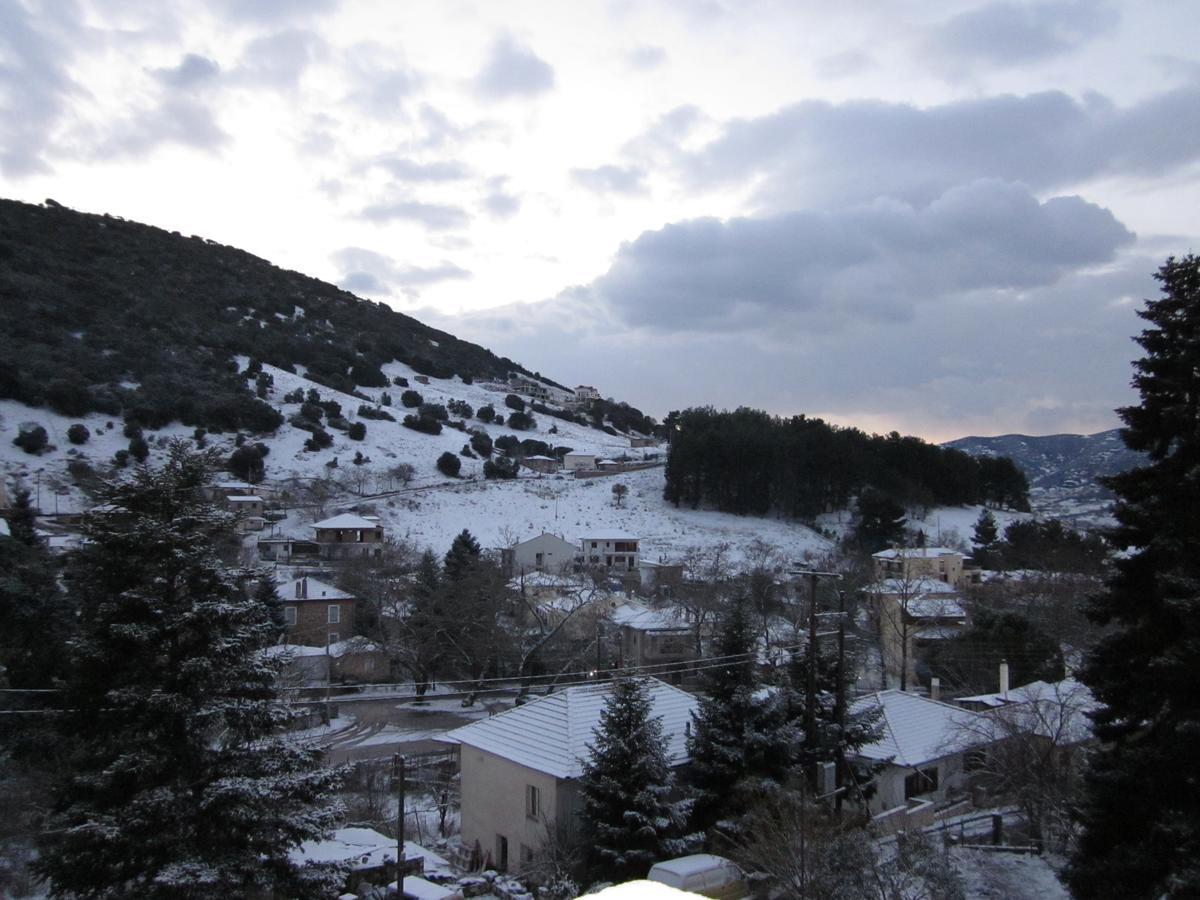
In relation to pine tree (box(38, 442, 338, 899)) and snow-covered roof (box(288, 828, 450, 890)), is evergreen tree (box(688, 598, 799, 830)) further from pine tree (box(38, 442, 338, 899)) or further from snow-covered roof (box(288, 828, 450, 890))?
pine tree (box(38, 442, 338, 899))

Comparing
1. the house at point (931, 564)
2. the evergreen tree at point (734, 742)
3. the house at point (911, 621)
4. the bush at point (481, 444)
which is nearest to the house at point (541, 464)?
the bush at point (481, 444)

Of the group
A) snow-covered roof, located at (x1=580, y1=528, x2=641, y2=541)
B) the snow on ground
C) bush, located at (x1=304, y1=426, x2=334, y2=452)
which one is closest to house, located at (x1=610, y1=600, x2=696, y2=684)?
snow-covered roof, located at (x1=580, y1=528, x2=641, y2=541)

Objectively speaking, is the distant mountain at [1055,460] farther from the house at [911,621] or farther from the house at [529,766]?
the house at [529,766]

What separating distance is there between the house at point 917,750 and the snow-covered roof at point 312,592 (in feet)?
84.4

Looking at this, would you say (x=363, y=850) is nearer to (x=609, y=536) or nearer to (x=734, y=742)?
(x=734, y=742)

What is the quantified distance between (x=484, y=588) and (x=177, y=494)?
2608cm

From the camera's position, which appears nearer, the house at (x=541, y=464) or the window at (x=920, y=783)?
the window at (x=920, y=783)

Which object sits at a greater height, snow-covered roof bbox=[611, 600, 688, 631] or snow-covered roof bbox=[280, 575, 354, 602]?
snow-covered roof bbox=[280, 575, 354, 602]

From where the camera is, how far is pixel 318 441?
7475 centimetres

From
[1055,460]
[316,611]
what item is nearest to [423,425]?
[316,611]

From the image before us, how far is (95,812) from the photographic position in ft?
34.4

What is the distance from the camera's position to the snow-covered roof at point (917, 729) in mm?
20891

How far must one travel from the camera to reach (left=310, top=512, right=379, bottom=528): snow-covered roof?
54.6 m

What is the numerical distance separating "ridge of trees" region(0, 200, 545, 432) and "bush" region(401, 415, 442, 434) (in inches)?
586
